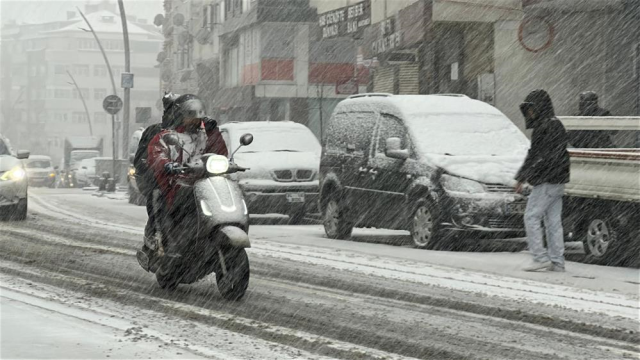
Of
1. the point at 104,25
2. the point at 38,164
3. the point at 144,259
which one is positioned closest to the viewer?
the point at 144,259

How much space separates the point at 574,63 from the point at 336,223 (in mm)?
10654

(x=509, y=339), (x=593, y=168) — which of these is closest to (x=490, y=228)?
(x=593, y=168)

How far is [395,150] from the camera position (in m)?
16.2

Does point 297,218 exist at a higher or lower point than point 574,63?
lower

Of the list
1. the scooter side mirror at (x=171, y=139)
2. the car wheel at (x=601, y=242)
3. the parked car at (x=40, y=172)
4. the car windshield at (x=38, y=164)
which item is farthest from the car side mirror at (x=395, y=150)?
the car windshield at (x=38, y=164)

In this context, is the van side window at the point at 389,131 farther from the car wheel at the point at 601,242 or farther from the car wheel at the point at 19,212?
the car wheel at the point at 19,212

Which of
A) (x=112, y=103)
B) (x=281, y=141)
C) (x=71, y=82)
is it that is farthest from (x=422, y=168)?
(x=71, y=82)

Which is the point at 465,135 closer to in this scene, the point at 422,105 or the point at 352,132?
the point at 422,105

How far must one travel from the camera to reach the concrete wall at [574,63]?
25.1m

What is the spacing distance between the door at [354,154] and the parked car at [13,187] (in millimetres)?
5453

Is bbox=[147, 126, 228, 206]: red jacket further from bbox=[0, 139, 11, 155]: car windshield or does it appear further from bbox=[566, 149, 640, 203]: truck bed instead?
bbox=[0, 139, 11, 155]: car windshield

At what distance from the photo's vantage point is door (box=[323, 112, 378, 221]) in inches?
686

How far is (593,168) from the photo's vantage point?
47.3ft

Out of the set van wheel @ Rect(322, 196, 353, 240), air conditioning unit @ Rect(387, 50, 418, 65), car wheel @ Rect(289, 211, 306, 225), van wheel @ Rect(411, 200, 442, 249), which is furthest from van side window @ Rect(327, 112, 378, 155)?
air conditioning unit @ Rect(387, 50, 418, 65)
